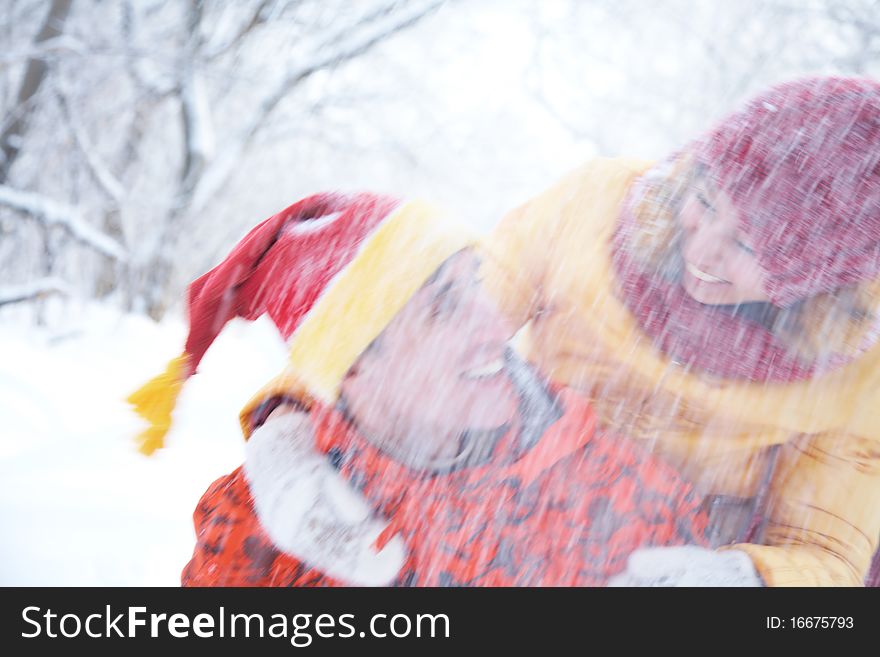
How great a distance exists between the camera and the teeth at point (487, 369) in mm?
481

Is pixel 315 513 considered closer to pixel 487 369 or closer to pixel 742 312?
pixel 487 369

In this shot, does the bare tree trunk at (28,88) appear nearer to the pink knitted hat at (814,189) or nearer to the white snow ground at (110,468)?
the white snow ground at (110,468)

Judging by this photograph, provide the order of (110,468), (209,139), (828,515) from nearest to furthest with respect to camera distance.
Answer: (828,515) → (110,468) → (209,139)

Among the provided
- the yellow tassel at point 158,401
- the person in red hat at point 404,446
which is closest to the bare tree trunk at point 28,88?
the yellow tassel at point 158,401

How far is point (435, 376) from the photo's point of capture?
0.47 metres

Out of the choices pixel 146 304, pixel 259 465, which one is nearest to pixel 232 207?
pixel 146 304

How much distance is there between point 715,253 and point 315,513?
43 cm

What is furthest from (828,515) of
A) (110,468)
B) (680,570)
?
(110,468)

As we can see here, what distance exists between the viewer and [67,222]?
142cm

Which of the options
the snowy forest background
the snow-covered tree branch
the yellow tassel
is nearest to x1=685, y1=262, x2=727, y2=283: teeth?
the snowy forest background

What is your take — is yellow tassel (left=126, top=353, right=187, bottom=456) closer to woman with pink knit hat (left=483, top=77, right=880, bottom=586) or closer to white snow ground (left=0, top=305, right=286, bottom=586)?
→ white snow ground (left=0, top=305, right=286, bottom=586)

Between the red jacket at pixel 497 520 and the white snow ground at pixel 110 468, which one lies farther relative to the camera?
the white snow ground at pixel 110 468
